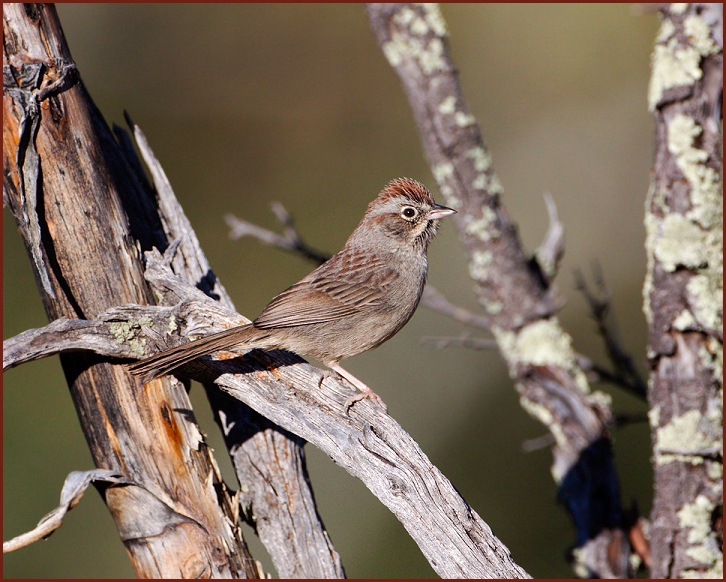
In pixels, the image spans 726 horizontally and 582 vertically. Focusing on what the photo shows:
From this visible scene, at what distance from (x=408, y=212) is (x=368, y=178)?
262 centimetres

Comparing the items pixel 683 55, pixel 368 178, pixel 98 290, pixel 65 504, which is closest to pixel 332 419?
pixel 65 504

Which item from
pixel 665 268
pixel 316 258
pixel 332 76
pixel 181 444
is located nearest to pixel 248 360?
pixel 181 444

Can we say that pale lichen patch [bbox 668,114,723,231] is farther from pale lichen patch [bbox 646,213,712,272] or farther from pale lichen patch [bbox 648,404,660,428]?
pale lichen patch [bbox 648,404,660,428]

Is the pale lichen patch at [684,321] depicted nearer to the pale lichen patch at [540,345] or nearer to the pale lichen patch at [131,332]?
the pale lichen patch at [540,345]

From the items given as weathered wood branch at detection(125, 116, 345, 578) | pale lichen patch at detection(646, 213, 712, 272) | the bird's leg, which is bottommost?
weathered wood branch at detection(125, 116, 345, 578)

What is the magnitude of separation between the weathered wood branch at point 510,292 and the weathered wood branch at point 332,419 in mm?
1450

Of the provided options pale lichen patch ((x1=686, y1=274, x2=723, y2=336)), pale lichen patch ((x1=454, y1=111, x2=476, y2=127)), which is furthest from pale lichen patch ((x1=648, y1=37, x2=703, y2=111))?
pale lichen patch ((x1=454, y1=111, x2=476, y2=127))

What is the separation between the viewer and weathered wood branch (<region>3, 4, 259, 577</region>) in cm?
305

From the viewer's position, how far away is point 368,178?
686cm

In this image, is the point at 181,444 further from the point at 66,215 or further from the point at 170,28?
the point at 170,28

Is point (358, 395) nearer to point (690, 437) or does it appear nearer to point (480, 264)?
point (480, 264)

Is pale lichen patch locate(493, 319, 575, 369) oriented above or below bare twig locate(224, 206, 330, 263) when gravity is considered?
below

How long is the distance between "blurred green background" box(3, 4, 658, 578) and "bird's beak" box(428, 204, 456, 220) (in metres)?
2.42

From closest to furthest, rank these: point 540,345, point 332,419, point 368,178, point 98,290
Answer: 1. point 332,419
2. point 98,290
3. point 540,345
4. point 368,178
